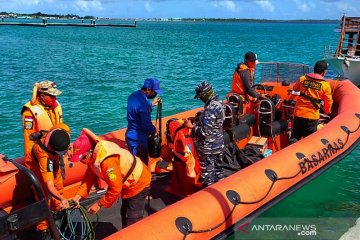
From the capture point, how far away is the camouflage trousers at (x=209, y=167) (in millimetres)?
4024

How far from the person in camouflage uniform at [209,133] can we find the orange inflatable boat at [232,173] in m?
0.17

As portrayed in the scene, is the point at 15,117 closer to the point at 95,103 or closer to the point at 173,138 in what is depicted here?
the point at 95,103

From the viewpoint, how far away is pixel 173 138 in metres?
4.30

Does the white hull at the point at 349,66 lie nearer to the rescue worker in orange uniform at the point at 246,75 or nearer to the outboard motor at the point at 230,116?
the rescue worker in orange uniform at the point at 246,75

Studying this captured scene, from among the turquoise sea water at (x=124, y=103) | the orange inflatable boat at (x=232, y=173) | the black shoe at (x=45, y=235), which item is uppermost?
the orange inflatable boat at (x=232, y=173)

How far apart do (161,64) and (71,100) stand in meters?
12.7

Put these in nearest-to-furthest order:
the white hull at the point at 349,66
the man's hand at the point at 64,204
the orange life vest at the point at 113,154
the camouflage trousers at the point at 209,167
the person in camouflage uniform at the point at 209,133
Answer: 1. the orange life vest at the point at 113,154
2. the man's hand at the point at 64,204
3. the person in camouflage uniform at the point at 209,133
4. the camouflage trousers at the point at 209,167
5. the white hull at the point at 349,66

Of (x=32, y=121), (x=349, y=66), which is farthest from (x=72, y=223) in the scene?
(x=349, y=66)

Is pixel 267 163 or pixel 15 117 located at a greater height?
pixel 267 163

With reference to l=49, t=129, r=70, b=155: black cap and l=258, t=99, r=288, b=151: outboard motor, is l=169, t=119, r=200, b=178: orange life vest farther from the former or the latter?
l=258, t=99, r=288, b=151: outboard motor

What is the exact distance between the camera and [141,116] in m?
3.93

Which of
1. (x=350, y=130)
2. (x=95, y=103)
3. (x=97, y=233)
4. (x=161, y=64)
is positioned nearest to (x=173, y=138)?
(x=97, y=233)

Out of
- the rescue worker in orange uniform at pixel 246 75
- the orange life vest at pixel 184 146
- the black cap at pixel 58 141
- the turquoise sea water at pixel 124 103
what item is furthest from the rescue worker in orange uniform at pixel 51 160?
the rescue worker in orange uniform at pixel 246 75

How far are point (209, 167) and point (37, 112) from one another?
1.87 meters
